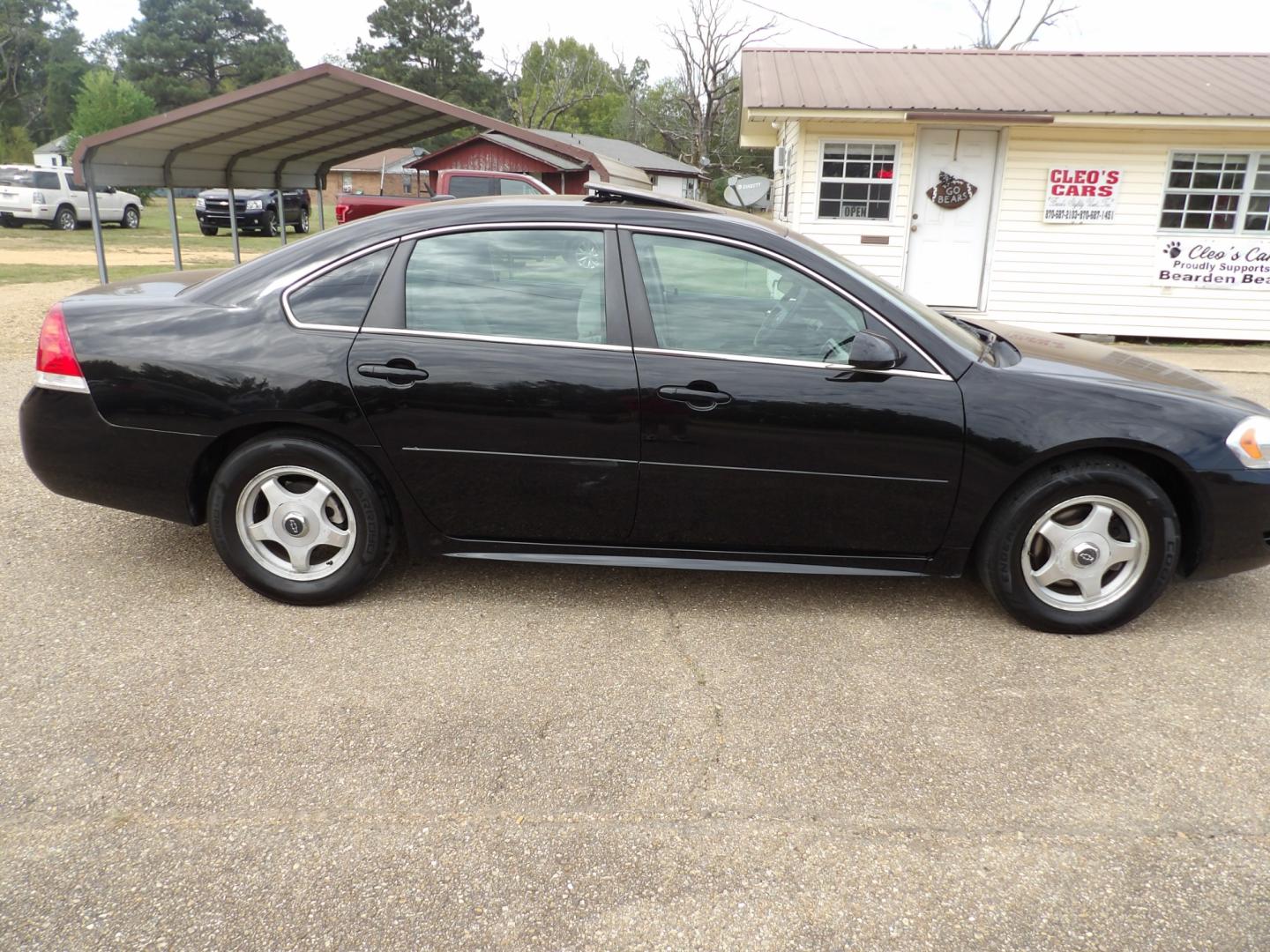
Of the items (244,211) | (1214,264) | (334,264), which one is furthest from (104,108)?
(334,264)

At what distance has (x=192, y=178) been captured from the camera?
11289mm

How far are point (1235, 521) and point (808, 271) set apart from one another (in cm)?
186

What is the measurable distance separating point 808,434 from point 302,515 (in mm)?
1944

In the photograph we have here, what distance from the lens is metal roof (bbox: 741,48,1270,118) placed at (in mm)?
10797

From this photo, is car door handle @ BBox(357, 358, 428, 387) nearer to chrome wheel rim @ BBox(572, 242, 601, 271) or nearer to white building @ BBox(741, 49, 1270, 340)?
chrome wheel rim @ BBox(572, 242, 601, 271)

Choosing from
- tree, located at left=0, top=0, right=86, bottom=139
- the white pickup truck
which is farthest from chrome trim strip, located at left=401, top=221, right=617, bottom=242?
tree, located at left=0, top=0, right=86, bottom=139

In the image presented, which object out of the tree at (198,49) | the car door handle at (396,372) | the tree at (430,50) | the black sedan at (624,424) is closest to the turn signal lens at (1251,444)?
the black sedan at (624,424)

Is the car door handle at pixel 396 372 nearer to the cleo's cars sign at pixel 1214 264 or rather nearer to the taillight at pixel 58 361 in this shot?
the taillight at pixel 58 361

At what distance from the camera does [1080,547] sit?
3.59 meters

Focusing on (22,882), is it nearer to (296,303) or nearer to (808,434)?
(296,303)

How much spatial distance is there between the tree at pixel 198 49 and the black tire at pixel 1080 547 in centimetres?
7349

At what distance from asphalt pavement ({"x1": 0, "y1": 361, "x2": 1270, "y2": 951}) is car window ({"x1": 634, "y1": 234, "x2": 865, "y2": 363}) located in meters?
1.09

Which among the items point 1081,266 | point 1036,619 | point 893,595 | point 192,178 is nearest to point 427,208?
point 893,595

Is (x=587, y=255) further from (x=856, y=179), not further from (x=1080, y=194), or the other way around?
(x=1080, y=194)
